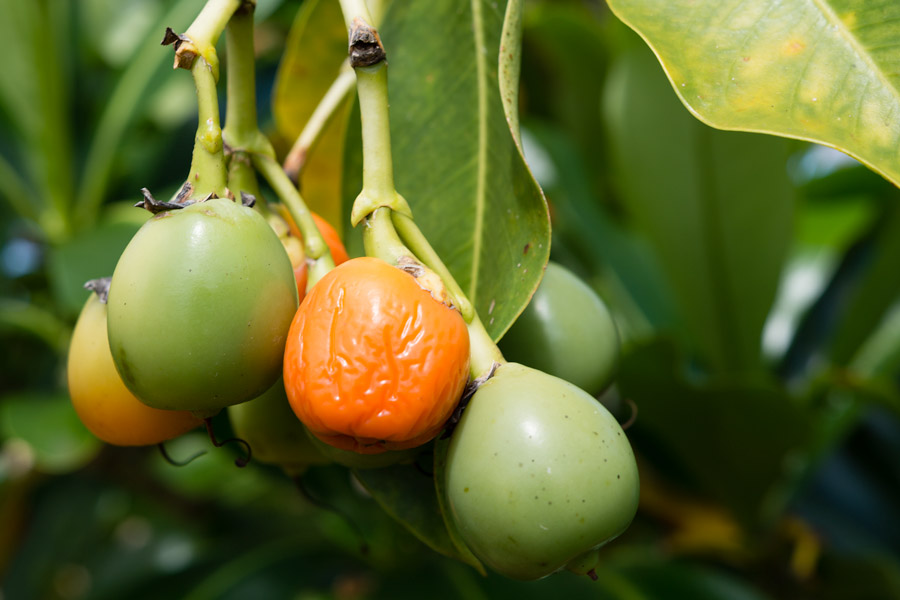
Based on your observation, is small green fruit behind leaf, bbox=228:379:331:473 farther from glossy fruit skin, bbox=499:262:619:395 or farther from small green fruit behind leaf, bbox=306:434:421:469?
glossy fruit skin, bbox=499:262:619:395

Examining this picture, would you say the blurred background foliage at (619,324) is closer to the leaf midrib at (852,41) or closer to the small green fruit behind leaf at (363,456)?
the small green fruit behind leaf at (363,456)

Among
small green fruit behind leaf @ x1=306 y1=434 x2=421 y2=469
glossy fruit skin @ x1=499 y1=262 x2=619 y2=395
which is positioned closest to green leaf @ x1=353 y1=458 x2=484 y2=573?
small green fruit behind leaf @ x1=306 y1=434 x2=421 y2=469

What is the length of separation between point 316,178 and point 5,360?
137cm

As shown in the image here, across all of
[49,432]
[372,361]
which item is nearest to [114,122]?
[49,432]

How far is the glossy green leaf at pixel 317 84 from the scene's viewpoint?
3.50 ft

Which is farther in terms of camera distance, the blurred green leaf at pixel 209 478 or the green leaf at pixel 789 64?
the blurred green leaf at pixel 209 478

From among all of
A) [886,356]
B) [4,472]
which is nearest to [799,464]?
[886,356]

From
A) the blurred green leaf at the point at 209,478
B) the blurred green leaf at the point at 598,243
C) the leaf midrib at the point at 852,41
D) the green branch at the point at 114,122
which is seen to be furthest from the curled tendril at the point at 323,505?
the blurred green leaf at the point at 209,478

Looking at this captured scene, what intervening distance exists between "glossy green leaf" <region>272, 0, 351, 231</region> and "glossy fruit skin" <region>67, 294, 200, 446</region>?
421 millimetres

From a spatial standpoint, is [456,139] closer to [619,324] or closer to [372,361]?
[372,361]

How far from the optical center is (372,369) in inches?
22.1

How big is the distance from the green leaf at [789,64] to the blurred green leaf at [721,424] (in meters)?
0.61

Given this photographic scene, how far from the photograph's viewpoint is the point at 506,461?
551mm

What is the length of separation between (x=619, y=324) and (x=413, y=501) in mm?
1057
